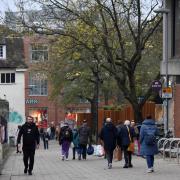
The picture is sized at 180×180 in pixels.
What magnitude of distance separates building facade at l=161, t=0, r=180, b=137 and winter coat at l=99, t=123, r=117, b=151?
768 centimetres

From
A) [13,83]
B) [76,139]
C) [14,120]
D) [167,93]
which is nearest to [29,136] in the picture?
[167,93]

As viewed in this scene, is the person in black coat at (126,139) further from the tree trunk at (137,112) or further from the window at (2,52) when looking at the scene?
the window at (2,52)

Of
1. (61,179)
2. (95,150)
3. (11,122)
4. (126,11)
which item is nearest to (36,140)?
(61,179)

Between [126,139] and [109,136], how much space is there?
602mm

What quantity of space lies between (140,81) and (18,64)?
58.8 ft

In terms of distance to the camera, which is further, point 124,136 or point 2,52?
point 2,52

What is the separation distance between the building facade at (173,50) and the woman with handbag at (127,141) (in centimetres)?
742

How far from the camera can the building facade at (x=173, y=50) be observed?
29797mm

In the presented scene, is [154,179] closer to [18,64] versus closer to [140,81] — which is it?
[140,81]

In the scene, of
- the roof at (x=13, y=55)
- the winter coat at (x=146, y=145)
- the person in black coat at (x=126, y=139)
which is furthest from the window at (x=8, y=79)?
the winter coat at (x=146, y=145)

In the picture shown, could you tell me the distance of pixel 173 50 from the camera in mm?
30938

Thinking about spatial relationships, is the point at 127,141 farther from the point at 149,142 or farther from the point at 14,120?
the point at 14,120

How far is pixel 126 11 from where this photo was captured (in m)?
33.2

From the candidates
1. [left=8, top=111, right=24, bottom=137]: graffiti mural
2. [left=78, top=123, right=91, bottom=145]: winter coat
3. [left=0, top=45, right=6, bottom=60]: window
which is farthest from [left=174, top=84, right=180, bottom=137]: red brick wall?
[left=0, top=45, right=6, bottom=60]: window
